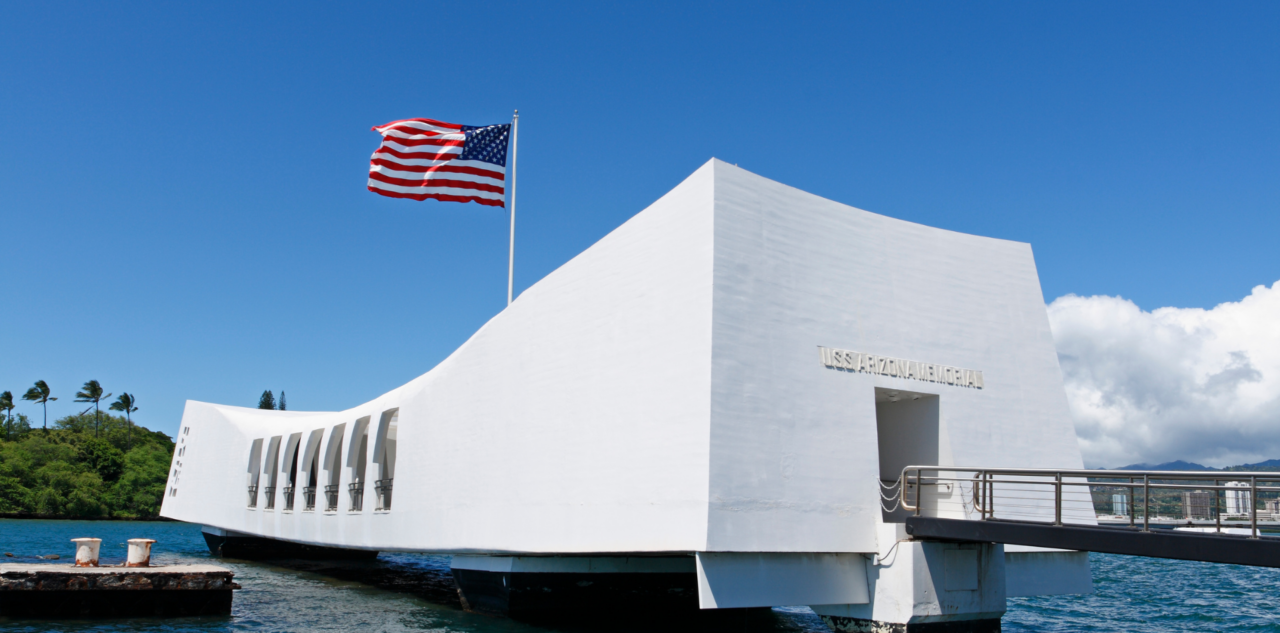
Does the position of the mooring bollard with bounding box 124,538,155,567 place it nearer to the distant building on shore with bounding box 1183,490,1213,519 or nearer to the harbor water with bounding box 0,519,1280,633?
the harbor water with bounding box 0,519,1280,633

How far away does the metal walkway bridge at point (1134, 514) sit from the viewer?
9484mm

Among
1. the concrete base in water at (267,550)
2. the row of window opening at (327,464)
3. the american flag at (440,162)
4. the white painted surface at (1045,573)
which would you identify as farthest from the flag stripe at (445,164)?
the concrete base in water at (267,550)

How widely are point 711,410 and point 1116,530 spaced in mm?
5087

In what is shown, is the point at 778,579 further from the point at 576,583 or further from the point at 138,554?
the point at 138,554

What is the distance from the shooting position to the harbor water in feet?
55.3

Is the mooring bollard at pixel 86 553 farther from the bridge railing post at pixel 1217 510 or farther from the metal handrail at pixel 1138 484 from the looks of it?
the bridge railing post at pixel 1217 510

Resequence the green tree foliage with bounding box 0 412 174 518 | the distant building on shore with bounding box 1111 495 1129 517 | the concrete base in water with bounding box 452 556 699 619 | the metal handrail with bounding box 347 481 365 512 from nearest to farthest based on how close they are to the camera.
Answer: the distant building on shore with bounding box 1111 495 1129 517 < the concrete base in water with bounding box 452 556 699 619 < the metal handrail with bounding box 347 481 365 512 < the green tree foliage with bounding box 0 412 174 518

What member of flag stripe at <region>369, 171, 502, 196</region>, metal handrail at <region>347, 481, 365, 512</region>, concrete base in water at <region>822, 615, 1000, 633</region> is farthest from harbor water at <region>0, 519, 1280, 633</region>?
flag stripe at <region>369, 171, 502, 196</region>

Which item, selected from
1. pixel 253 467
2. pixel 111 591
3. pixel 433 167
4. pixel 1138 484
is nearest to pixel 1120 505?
pixel 1138 484

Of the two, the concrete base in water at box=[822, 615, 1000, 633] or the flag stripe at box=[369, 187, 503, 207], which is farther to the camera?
the flag stripe at box=[369, 187, 503, 207]

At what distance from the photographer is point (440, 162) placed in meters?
20.4

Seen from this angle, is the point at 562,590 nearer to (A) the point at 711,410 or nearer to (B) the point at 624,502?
(B) the point at 624,502

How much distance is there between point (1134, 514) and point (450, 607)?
14.5m

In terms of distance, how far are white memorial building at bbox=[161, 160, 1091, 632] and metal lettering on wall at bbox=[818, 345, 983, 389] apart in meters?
0.04
